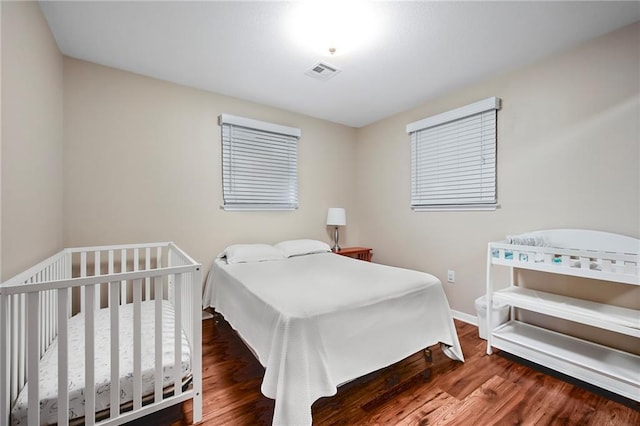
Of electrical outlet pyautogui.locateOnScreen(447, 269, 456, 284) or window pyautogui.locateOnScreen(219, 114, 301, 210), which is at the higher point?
window pyautogui.locateOnScreen(219, 114, 301, 210)

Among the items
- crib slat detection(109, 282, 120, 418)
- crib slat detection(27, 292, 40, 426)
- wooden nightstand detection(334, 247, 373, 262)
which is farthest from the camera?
wooden nightstand detection(334, 247, 373, 262)

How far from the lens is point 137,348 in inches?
48.8

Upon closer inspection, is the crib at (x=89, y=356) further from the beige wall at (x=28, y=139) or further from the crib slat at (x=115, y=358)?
the beige wall at (x=28, y=139)

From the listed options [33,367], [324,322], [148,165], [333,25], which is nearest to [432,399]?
[324,322]

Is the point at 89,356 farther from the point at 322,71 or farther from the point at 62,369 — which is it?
the point at 322,71

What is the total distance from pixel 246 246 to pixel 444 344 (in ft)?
6.38

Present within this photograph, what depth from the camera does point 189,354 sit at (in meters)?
1.48

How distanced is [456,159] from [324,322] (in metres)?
2.26

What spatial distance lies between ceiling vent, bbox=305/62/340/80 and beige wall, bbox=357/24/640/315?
1.28 meters

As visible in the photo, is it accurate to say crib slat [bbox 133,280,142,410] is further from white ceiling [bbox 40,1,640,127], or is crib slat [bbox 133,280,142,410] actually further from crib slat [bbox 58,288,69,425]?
white ceiling [bbox 40,1,640,127]

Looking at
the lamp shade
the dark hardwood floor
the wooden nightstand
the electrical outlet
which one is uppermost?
the lamp shade

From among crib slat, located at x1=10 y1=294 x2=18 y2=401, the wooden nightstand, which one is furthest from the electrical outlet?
crib slat, located at x1=10 y1=294 x2=18 y2=401

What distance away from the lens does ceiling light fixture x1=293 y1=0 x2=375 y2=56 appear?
1.64 metres

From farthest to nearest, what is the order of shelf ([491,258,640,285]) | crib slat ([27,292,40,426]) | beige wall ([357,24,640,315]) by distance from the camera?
beige wall ([357,24,640,315])
shelf ([491,258,640,285])
crib slat ([27,292,40,426])
